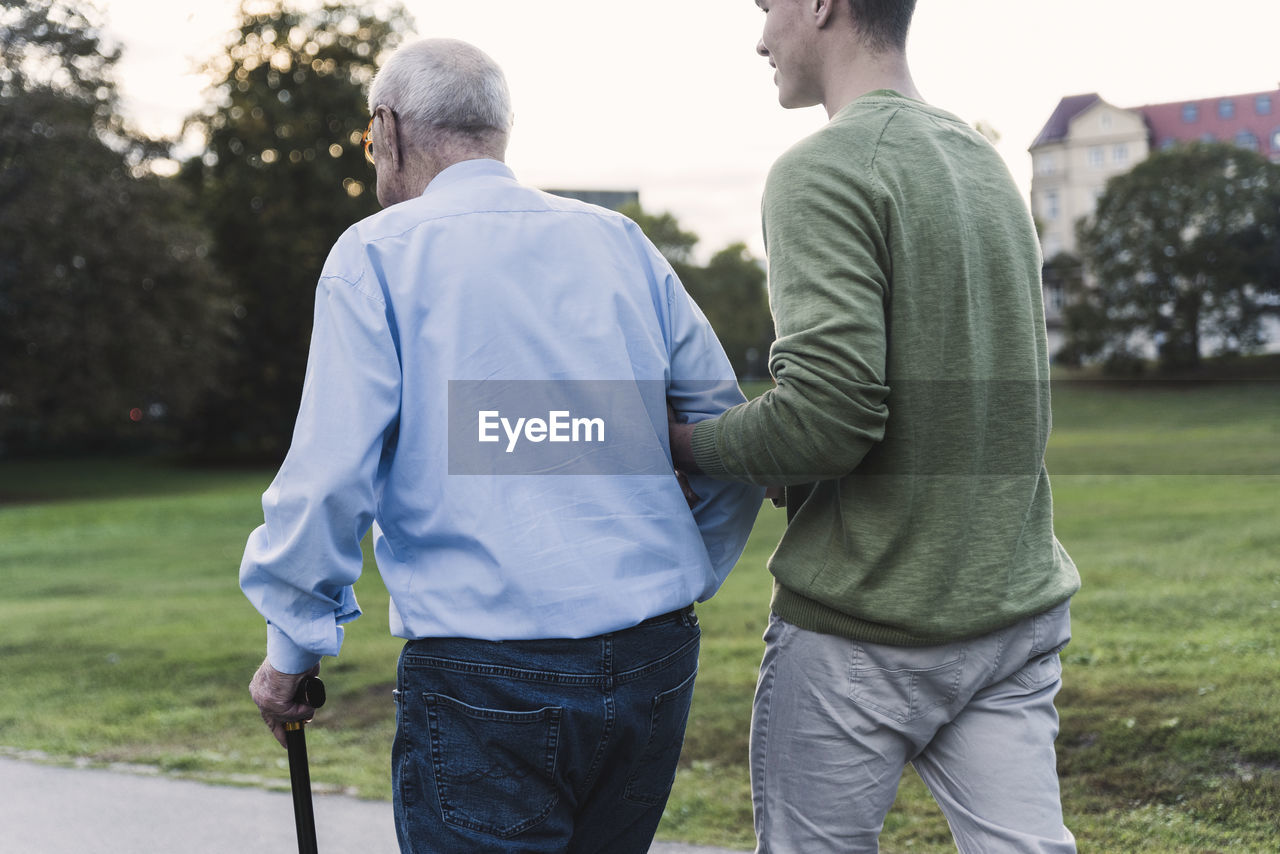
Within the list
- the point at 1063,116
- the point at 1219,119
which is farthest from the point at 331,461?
the point at 1219,119

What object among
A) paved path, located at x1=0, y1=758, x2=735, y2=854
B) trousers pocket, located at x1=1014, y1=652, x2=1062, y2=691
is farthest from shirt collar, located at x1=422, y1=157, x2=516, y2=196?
paved path, located at x1=0, y1=758, x2=735, y2=854

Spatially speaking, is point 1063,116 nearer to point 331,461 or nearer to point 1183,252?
point 1183,252

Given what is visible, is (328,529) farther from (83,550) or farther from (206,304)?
(206,304)

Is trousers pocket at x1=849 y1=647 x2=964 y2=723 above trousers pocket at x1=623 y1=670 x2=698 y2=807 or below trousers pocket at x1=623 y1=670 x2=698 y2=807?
above

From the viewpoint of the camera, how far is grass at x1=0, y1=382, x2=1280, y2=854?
414cm

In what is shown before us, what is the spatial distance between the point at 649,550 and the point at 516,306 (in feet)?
1.47

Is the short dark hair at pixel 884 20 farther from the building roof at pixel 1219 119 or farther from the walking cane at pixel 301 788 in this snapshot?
the building roof at pixel 1219 119

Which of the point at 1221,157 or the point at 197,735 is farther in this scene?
the point at 197,735

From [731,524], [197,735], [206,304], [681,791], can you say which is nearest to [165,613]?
[197,735]

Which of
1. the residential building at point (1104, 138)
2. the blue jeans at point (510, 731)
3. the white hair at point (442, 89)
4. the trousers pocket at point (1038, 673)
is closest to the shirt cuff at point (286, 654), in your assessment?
the blue jeans at point (510, 731)

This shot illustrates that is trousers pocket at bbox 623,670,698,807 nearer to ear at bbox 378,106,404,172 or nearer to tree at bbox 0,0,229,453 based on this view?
ear at bbox 378,106,404,172

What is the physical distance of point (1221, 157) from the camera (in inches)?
188

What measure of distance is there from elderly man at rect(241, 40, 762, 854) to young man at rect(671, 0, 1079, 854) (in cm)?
19

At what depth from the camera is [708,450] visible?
1964mm
